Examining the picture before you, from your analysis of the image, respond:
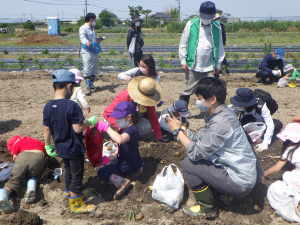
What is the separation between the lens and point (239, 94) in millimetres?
3535

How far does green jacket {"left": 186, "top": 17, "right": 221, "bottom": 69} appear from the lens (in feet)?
15.0

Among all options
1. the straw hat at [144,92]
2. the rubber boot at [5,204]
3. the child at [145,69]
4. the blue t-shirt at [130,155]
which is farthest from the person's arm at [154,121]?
the rubber boot at [5,204]

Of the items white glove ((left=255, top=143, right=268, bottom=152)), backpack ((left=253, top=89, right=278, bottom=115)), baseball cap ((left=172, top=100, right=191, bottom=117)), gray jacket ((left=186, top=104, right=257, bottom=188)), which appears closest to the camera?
gray jacket ((left=186, top=104, right=257, bottom=188))

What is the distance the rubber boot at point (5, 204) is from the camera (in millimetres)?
2562

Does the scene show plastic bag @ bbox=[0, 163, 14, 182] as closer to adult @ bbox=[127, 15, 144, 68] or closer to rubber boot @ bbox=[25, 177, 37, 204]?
rubber boot @ bbox=[25, 177, 37, 204]

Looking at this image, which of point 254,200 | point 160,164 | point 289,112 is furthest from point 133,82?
point 289,112

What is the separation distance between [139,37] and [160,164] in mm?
4517

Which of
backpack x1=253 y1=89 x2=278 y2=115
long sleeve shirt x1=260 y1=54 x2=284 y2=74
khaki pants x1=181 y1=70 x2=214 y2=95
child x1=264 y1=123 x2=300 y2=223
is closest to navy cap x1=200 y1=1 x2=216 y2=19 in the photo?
khaki pants x1=181 y1=70 x2=214 y2=95

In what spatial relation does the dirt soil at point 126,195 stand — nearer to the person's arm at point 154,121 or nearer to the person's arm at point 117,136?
the person's arm at point 154,121

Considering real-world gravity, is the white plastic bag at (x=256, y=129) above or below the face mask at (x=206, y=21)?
below

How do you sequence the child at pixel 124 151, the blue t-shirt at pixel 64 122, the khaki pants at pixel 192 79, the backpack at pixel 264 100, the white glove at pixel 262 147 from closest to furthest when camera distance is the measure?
the blue t-shirt at pixel 64 122, the child at pixel 124 151, the white glove at pixel 262 147, the backpack at pixel 264 100, the khaki pants at pixel 192 79

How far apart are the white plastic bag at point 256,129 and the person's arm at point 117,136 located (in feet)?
6.44

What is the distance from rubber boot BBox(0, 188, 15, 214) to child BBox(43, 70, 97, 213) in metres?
0.59

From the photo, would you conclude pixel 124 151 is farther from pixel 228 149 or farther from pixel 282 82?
pixel 282 82
